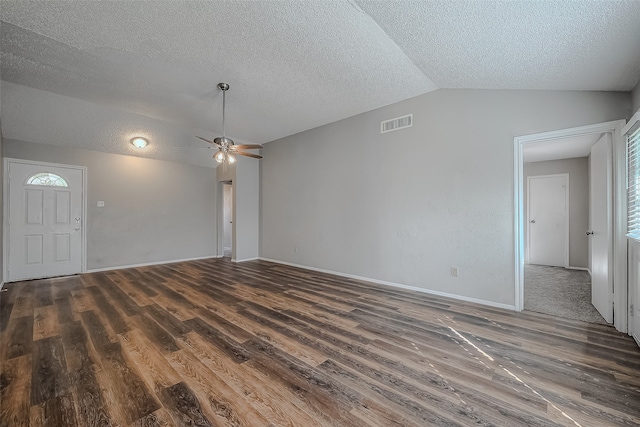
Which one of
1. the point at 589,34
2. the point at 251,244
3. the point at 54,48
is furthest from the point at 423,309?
the point at 54,48

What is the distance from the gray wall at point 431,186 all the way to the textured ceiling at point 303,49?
10.3 inches

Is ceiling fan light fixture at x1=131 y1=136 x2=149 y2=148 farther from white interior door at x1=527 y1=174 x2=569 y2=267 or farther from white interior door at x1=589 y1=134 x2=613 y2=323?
white interior door at x1=527 y1=174 x2=569 y2=267

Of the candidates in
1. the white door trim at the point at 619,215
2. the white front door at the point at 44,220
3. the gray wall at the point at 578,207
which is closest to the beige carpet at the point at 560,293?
the white door trim at the point at 619,215

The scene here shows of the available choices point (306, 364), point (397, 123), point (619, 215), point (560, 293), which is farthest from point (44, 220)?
point (560, 293)

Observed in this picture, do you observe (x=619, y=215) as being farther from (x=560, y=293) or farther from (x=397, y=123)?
(x=397, y=123)

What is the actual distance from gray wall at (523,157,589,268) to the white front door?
34.3ft

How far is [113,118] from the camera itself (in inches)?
181

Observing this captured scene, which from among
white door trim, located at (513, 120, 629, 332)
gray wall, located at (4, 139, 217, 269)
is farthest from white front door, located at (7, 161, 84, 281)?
white door trim, located at (513, 120, 629, 332)

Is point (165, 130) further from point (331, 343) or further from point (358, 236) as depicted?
point (331, 343)

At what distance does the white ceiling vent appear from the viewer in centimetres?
409

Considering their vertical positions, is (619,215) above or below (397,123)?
below

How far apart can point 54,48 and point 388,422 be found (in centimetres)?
461

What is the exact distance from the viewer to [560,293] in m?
3.89

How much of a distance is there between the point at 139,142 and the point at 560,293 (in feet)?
25.8
